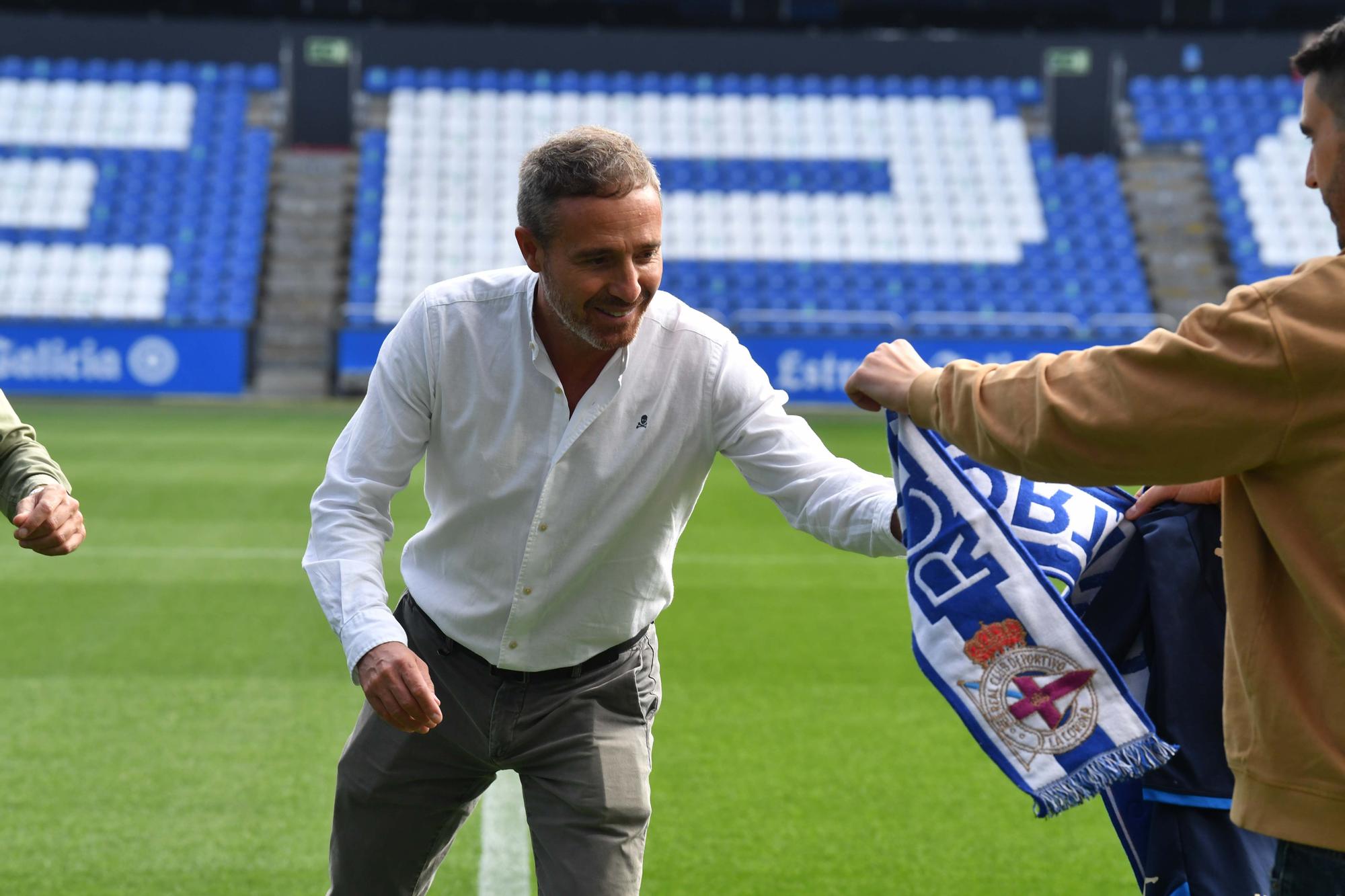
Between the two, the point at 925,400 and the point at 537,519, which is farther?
the point at 537,519

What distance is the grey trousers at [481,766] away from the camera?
9.40ft

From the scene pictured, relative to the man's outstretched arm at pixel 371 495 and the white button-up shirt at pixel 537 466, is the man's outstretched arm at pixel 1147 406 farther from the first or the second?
the man's outstretched arm at pixel 371 495

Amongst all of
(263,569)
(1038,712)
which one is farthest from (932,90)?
(1038,712)

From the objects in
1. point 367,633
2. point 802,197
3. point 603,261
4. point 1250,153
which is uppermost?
point 1250,153

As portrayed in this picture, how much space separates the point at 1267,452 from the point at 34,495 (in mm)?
2438

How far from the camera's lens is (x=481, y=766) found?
117 inches

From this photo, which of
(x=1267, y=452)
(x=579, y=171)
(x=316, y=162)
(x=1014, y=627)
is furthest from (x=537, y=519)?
(x=316, y=162)

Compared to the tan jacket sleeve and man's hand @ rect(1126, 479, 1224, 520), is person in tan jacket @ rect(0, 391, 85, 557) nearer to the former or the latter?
the tan jacket sleeve

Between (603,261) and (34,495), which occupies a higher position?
(603,261)

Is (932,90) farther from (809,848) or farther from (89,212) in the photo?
(809,848)

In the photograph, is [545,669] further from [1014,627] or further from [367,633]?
[1014,627]

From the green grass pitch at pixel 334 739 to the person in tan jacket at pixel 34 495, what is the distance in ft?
4.92

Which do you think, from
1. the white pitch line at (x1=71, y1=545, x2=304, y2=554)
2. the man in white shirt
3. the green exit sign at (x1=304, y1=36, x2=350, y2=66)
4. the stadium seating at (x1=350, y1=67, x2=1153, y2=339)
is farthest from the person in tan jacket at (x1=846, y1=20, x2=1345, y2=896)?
the green exit sign at (x1=304, y1=36, x2=350, y2=66)

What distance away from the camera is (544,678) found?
2.97 metres
